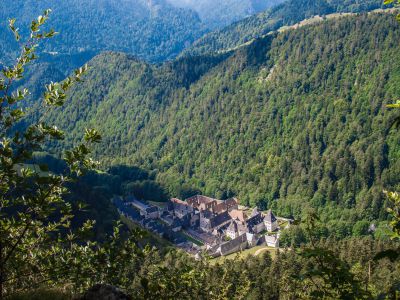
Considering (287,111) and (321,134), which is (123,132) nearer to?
(287,111)

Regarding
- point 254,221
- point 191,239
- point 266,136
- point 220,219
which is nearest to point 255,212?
point 254,221

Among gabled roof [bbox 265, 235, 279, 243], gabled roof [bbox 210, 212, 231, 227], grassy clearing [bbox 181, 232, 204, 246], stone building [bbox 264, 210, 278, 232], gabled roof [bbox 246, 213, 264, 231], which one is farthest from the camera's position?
gabled roof [bbox 210, 212, 231, 227]

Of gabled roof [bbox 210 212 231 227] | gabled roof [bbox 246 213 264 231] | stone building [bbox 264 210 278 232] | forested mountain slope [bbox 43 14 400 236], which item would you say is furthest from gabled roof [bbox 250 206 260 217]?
forested mountain slope [bbox 43 14 400 236]

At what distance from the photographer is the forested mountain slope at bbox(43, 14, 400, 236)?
338 ft

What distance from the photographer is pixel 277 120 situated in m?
133

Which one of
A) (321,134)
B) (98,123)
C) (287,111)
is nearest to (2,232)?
(321,134)

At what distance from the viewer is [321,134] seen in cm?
12006

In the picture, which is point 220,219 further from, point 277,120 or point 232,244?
point 277,120

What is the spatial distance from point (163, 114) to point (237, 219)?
85.4m

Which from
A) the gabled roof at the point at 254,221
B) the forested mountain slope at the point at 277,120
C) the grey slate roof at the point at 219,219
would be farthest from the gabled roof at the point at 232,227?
the forested mountain slope at the point at 277,120

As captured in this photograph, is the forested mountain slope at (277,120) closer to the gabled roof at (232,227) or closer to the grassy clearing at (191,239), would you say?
the gabled roof at (232,227)

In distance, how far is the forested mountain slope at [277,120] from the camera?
10288 centimetres

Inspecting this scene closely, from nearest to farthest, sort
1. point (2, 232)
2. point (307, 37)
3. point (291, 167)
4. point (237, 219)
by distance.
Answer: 1. point (2, 232)
2. point (237, 219)
3. point (291, 167)
4. point (307, 37)

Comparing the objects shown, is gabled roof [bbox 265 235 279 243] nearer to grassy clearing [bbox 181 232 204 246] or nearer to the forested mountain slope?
grassy clearing [bbox 181 232 204 246]
